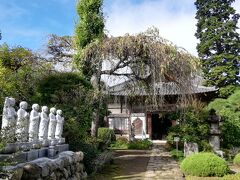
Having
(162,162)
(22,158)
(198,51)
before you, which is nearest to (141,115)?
(198,51)

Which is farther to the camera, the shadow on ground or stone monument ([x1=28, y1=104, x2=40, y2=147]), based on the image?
the shadow on ground

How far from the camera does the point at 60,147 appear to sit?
945 centimetres

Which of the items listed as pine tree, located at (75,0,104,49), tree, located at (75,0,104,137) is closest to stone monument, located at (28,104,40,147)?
tree, located at (75,0,104,137)

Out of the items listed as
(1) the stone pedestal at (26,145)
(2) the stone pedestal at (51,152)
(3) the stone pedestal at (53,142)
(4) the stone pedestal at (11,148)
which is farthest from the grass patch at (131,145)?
(4) the stone pedestal at (11,148)

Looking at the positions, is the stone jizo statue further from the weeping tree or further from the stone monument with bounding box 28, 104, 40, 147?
the weeping tree

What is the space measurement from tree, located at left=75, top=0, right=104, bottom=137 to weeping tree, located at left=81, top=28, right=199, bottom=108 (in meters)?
0.95

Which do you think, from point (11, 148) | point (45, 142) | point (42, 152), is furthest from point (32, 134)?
point (45, 142)

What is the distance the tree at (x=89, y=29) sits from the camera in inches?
589

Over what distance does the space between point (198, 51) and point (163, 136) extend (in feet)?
24.6

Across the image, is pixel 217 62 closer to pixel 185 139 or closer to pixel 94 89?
pixel 185 139

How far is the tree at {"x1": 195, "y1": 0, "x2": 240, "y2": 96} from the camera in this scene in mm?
25656

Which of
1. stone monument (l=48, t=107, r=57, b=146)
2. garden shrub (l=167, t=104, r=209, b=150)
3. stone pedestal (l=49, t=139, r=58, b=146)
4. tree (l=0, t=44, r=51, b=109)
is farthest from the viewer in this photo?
garden shrub (l=167, t=104, r=209, b=150)

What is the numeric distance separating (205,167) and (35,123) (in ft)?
17.7

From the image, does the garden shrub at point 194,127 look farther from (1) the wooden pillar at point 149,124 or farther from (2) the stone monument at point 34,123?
(2) the stone monument at point 34,123
